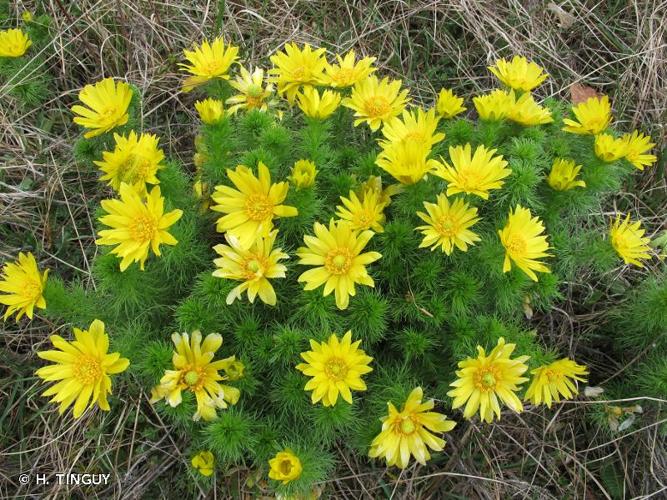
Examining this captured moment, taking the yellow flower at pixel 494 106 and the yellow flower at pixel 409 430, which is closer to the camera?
the yellow flower at pixel 409 430

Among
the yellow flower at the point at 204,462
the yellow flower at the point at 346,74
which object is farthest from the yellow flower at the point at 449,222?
the yellow flower at the point at 204,462

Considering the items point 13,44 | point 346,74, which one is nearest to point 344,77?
point 346,74

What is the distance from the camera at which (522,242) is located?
1961 mm

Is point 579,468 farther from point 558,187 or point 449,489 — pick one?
point 558,187

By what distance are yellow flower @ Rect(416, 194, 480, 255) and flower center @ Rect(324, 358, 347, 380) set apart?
1.60ft

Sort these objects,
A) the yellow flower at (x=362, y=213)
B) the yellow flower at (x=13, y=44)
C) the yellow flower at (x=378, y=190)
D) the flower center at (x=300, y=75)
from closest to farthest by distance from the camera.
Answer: the yellow flower at (x=362, y=213), the yellow flower at (x=378, y=190), the flower center at (x=300, y=75), the yellow flower at (x=13, y=44)

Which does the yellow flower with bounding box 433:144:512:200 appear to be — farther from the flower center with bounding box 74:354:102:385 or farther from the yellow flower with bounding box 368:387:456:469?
the flower center with bounding box 74:354:102:385

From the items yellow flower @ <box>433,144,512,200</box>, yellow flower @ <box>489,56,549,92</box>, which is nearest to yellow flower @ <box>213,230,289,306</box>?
yellow flower @ <box>433,144,512,200</box>

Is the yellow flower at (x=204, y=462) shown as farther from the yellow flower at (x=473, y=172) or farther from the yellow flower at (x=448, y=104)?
the yellow flower at (x=448, y=104)

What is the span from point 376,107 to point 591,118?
2.86 ft

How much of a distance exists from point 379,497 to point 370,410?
0.45 metres

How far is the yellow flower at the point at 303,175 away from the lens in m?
1.95

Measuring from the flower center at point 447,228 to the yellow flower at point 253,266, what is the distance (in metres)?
0.54

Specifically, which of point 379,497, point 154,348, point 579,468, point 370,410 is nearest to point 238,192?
point 154,348
